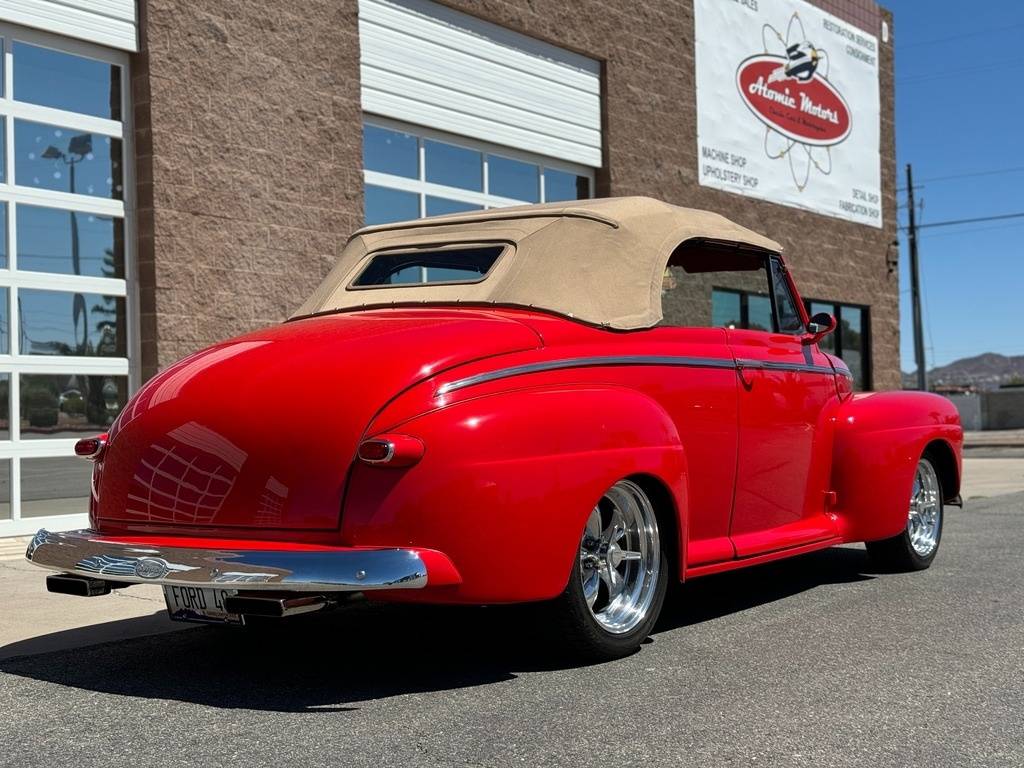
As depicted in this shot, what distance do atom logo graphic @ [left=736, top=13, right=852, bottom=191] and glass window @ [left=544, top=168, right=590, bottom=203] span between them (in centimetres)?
384

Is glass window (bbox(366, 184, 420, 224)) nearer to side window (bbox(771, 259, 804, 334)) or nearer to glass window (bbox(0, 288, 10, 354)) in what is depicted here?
glass window (bbox(0, 288, 10, 354))

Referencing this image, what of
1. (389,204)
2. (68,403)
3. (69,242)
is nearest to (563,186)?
(389,204)

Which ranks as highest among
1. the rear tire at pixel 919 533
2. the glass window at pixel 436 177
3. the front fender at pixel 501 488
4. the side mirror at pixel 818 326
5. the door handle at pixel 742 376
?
the glass window at pixel 436 177

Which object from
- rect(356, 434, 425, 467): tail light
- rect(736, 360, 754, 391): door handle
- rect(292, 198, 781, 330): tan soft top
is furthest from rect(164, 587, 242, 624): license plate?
rect(736, 360, 754, 391): door handle

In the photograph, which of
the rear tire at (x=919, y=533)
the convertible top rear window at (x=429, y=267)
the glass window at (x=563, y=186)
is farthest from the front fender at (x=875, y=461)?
the glass window at (x=563, y=186)

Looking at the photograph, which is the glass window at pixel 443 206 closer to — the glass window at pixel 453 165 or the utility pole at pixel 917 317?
the glass window at pixel 453 165

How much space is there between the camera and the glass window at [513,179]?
13609 millimetres

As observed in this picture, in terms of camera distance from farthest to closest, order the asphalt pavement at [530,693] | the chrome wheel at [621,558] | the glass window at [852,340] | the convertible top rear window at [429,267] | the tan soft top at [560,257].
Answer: the glass window at [852,340] → the convertible top rear window at [429,267] → the tan soft top at [560,257] → the chrome wheel at [621,558] → the asphalt pavement at [530,693]

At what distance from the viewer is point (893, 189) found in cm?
2138

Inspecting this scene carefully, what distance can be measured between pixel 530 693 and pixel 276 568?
1.02 metres

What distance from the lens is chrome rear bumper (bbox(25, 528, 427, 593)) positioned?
389cm

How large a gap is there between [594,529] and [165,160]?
6479mm

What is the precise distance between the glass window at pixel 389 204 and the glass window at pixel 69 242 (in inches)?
112

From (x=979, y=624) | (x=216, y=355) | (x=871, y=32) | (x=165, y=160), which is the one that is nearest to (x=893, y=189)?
(x=871, y=32)
